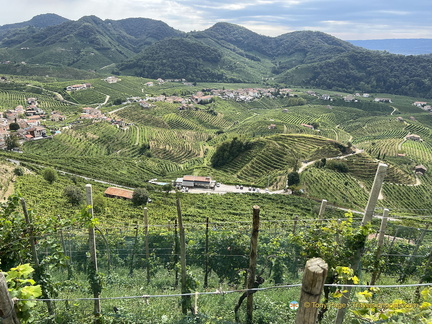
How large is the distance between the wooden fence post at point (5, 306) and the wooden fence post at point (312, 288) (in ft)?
9.60

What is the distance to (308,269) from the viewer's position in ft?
7.66

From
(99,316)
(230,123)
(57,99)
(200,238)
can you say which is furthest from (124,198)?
(57,99)

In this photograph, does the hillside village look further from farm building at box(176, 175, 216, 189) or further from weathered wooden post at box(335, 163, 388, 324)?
weathered wooden post at box(335, 163, 388, 324)

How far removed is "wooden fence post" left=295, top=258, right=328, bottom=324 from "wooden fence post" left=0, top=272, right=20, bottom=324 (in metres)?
2.93

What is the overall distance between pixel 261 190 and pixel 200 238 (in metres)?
40.2

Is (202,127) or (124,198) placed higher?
(202,127)

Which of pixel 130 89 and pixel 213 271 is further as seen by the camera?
pixel 130 89

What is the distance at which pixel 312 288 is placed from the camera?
241 centimetres

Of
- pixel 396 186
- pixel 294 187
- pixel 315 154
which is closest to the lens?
pixel 294 187

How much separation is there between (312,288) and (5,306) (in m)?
3.08

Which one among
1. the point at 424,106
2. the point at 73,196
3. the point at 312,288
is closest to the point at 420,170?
the point at 73,196

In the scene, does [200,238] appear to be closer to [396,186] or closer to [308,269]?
[308,269]

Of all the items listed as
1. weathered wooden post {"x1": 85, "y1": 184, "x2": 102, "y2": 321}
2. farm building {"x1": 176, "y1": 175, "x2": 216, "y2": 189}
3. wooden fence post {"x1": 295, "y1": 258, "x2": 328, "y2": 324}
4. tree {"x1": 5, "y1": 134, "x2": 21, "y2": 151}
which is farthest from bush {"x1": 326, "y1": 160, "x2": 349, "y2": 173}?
tree {"x1": 5, "y1": 134, "x2": 21, "y2": 151}

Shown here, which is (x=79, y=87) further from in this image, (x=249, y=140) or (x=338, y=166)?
(x=338, y=166)
